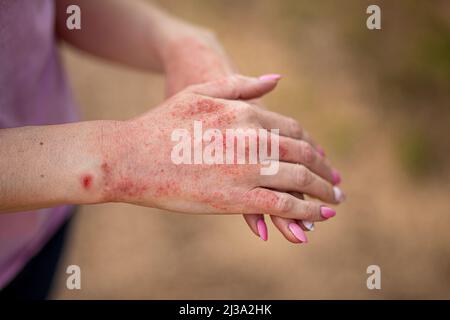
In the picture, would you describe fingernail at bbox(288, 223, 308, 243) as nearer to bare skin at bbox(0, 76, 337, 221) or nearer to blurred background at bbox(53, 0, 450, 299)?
bare skin at bbox(0, 76, 337, 221)

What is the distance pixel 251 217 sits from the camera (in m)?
0.95

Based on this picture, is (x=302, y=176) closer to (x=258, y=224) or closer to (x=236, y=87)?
(x=258, y=224)

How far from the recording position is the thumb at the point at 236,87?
966 mm

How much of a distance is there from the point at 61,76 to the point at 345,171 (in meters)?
1.38

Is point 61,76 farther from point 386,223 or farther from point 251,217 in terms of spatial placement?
point 386,223

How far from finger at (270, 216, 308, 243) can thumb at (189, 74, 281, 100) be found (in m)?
0.26

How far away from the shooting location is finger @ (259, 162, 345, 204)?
0.91m

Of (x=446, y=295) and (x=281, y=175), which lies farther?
(x=446, y=295)

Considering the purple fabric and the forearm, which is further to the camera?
the purple fabric

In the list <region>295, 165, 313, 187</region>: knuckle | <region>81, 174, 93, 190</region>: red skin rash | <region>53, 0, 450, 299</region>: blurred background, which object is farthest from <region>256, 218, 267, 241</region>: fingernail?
<region>53, 0, 450, 299</region>: blurred background

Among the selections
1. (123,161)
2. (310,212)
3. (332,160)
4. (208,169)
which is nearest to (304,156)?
(310,212)

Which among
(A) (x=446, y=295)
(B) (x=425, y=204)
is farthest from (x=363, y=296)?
(B) (x=425, y=204)
